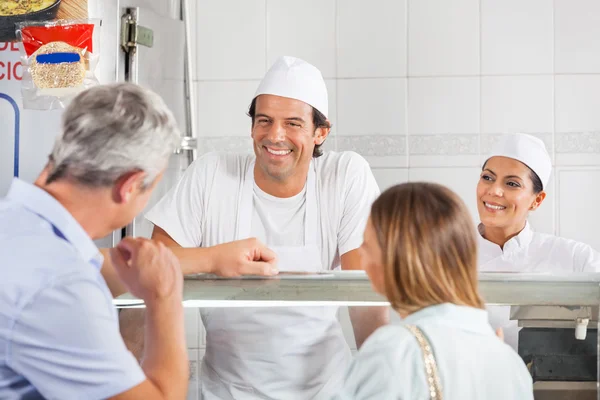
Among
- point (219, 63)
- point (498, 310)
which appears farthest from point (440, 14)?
point (498, 310)

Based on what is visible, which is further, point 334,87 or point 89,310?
point 334,87

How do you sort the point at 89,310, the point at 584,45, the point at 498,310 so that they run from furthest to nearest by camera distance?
1. the point at 584,45
2. the point at 498,310
3. the point at 89,310

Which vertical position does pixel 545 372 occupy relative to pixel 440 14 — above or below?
below

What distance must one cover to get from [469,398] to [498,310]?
7.9 inches

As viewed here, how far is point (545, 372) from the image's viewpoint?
127 cm

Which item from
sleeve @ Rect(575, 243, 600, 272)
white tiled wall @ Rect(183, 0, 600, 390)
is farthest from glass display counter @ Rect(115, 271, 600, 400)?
white tiled wall @ Rect(183, 0, 600, 390)

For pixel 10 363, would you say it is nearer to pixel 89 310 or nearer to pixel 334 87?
pixel 89 310

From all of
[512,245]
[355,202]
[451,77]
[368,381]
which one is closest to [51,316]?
[368,381]

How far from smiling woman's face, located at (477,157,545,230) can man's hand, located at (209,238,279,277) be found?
1186mm

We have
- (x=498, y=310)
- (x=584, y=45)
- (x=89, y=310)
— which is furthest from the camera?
(x=584, y=45)

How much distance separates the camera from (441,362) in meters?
1.07

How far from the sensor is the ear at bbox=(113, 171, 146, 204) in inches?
42.1

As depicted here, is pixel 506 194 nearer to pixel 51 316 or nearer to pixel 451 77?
pixel 451 77

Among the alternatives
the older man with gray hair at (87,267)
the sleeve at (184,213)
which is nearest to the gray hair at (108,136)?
the older man with gray hair at (87,267)
